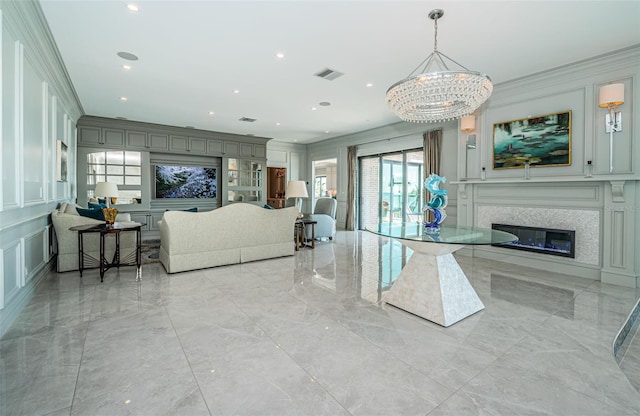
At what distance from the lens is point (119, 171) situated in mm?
7430

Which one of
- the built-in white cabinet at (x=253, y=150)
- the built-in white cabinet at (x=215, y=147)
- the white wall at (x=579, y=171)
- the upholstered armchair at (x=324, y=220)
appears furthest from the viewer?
the built-in white cabinet at (x=253, y=150)

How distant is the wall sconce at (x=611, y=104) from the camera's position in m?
3.63

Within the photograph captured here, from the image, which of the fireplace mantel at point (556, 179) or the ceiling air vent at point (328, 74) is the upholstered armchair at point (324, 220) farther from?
the ceiling air vent at point (328, 74)

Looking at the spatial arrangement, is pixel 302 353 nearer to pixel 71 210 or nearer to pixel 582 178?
pixel 582 178

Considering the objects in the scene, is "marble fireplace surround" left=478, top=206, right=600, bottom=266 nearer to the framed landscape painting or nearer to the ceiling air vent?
the framed landscape painting

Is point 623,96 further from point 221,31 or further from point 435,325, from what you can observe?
point 221,31

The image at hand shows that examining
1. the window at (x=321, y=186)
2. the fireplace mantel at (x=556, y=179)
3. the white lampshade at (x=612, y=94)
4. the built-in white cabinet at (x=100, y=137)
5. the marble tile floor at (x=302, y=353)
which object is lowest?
the marble tile floor at (x=302, y=353)

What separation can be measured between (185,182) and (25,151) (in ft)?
18.7

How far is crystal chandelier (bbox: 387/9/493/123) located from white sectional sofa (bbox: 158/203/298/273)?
2526 mm

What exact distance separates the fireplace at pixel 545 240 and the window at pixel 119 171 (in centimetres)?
801

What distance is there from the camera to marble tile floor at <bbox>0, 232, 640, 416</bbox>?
163 cm

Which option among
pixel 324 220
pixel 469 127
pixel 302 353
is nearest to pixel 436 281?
pixel 302 353

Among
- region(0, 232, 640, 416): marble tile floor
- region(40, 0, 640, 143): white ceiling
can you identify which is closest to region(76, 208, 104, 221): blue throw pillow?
region(0, 232, 640, 416): marble tile floor

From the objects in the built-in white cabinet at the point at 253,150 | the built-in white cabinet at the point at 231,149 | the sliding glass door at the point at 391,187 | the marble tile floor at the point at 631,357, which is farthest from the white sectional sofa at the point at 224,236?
the built-in white cabinet at the point at 253,150
